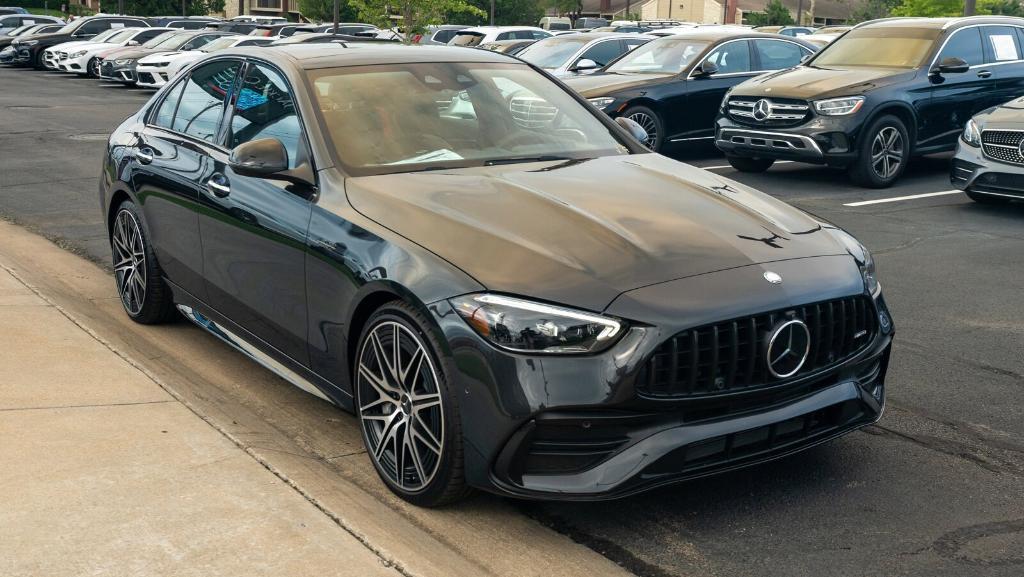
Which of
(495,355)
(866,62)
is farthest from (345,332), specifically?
(866,62)

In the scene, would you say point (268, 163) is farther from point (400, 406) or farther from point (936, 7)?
point (936, 7)

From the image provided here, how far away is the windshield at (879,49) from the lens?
1298 centimetres

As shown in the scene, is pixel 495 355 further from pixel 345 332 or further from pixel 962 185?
pixel 962 185

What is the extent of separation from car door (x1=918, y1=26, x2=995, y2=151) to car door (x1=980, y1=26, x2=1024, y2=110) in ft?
0.24

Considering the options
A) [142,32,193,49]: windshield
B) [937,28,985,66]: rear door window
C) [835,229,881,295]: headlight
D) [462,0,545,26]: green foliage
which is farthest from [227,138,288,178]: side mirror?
[462,0,545,26]: green foliage

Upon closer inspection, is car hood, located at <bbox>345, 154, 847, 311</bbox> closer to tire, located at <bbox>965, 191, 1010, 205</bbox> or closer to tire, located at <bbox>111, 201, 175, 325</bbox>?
tire, located at <bbox>111, 201, 175, 325</bbox>

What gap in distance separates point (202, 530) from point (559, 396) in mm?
1201

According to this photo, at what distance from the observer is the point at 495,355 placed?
3.71 m

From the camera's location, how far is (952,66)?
1259 cm

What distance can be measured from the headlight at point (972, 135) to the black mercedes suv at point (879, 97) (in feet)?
4.41

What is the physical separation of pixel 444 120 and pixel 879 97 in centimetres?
826

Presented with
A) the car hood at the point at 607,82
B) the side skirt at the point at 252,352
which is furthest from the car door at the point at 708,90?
the side skirt at the point at 252,352

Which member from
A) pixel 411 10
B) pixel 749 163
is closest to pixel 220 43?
pixel 411 10

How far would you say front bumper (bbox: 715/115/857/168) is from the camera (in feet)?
39.7
